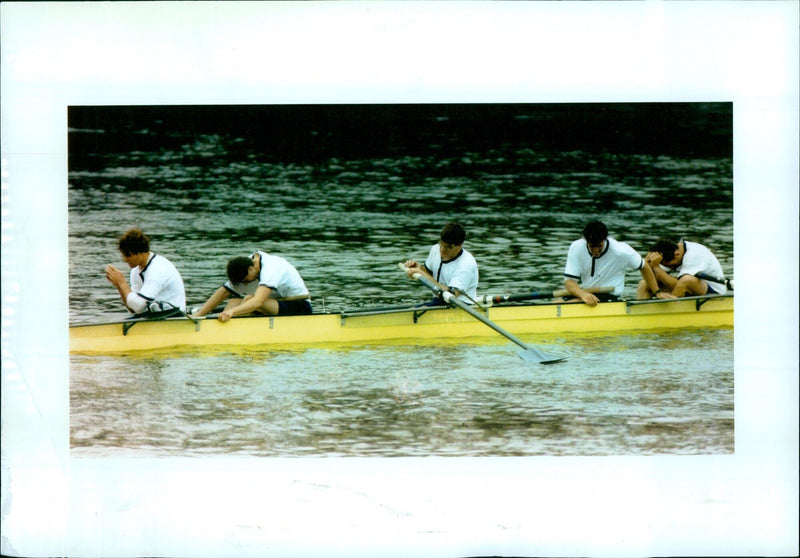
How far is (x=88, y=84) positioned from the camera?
518 centimetres

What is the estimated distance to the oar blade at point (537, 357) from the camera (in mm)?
5621

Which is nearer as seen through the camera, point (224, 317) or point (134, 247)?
point (134, 247)

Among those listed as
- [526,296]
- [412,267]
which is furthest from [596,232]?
[412,267]

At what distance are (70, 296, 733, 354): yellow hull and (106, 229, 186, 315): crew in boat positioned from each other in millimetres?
104

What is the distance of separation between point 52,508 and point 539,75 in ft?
10.9

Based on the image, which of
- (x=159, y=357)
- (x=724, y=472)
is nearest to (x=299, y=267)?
(x=159, y=357)

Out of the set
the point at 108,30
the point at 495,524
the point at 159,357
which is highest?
the point at 108,30

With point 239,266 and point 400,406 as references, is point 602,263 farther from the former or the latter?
point 239,266

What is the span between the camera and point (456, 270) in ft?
18.6

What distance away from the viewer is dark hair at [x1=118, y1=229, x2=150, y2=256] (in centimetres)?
547

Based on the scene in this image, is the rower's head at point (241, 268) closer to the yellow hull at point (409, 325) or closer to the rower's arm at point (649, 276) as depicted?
the yellow hull at point (409, 325)

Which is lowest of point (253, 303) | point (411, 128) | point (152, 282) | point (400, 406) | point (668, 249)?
point (400, 406)

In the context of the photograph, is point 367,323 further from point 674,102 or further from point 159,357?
point 674,102

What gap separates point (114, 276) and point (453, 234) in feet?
5.99
